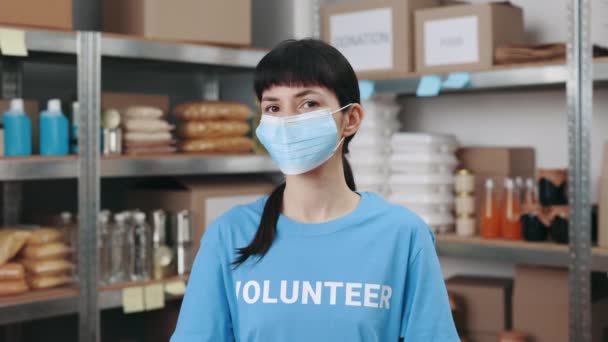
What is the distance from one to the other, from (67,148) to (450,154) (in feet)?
4.96

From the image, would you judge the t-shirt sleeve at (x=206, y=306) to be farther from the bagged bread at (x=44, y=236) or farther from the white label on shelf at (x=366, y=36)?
the white label on shelf at (x=366, y=36)

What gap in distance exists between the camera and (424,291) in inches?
57.4

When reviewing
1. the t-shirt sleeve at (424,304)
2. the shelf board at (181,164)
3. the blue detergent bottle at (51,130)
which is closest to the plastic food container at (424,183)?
the shelf board at (181,164)

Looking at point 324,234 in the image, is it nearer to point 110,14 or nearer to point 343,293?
point 343,293

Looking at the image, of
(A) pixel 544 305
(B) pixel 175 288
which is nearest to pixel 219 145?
(B) pixel 175 288

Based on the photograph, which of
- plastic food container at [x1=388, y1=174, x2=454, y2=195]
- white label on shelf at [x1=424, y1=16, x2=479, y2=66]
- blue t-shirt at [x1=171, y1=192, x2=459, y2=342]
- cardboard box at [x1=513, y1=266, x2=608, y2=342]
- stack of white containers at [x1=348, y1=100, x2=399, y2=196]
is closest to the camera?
blue t-shirt at [x1=171, y1=192, x2=459, y2=342]

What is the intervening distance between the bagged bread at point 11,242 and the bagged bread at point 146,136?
21.0 inches

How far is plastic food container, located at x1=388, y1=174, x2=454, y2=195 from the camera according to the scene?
3.30 meters

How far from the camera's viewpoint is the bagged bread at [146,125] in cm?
318

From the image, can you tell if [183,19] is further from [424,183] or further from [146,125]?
[424,183]

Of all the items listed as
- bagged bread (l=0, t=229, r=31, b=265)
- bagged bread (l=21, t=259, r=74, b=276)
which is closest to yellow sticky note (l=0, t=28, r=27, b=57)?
bagged bread (l=0, t=229, r=31, b=265)

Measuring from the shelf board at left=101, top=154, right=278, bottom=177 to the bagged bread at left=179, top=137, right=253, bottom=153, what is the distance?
1.6 inches

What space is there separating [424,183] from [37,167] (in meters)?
1.48

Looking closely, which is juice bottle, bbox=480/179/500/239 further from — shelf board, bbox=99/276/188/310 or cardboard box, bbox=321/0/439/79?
shelf board, bbox=99/276/188/310
